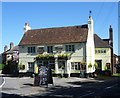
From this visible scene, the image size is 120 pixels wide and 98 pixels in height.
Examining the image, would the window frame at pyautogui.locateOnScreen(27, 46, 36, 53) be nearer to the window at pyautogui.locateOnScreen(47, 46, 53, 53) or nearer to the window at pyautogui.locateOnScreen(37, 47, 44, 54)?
the window at pyautogui.locateOnScreen(37, 47, 44, 54)

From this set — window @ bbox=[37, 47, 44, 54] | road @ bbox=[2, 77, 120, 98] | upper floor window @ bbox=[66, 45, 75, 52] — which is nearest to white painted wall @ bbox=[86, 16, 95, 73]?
upper floor window @ bbox=[66, 45, 75, 52]

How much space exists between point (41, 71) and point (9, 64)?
1291 inches

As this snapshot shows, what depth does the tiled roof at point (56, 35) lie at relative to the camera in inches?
1805

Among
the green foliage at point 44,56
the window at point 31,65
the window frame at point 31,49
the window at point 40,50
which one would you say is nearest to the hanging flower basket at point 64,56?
the green foliage at point 44,56

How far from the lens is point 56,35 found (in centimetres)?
4859

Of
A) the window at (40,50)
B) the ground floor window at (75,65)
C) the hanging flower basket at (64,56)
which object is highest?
the window at (40,50)

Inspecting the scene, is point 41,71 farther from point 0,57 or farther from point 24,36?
point 0,57

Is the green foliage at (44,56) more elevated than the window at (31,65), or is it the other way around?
the green foliage at (44,56)

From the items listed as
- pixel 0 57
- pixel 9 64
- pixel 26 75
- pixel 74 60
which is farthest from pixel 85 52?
pixel 0 57

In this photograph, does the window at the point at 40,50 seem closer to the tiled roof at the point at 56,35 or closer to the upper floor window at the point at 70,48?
the tiled roof at the point at 56,35

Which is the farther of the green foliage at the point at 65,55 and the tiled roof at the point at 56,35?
the tiled roof at the point at 56,35

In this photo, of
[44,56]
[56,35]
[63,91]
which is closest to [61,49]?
[44,56]

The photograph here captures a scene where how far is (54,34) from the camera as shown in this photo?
1933 inches

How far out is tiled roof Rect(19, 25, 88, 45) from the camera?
45.8 meters
